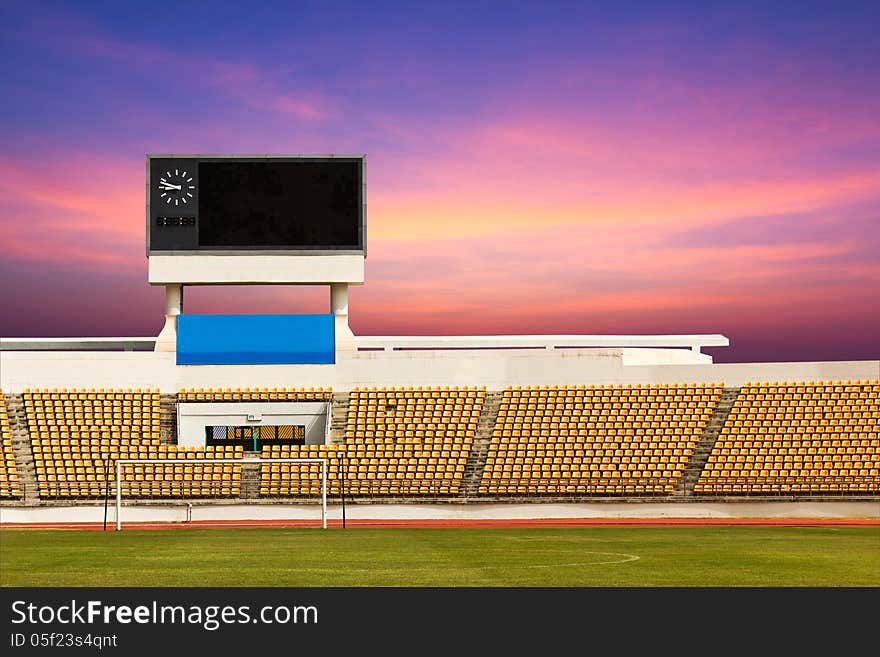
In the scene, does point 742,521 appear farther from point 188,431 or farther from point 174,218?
point 174,218

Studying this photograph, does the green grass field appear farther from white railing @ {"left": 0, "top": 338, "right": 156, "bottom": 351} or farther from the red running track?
white railing @ {"left": 0, "top": 338, "right": 156, "bottom": 351}

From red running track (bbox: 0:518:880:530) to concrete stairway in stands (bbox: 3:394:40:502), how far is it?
1.80 metres

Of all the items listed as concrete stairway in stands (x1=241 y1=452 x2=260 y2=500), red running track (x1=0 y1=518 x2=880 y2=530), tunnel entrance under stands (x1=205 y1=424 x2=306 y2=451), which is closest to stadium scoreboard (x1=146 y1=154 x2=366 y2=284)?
tunnel entrance under stands (x1=205 y1=424 x2=306 y2=451)

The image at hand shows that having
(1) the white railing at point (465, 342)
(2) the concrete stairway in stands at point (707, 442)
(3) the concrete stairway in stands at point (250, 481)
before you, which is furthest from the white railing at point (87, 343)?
(2) the concrete stairway in stands at point (707, 442)

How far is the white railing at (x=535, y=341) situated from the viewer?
1986 inches

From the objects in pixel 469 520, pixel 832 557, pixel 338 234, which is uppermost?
pixel 338 234

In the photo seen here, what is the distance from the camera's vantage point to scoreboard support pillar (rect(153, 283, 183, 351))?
4928 centimetres

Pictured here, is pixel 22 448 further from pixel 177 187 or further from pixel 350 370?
pixel 350 370

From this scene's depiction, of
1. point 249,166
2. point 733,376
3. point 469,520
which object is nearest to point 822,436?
point 733,376

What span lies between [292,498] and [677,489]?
14.3 m

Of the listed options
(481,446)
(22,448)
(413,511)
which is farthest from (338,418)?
(22,448)

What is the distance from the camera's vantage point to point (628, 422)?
45.1 metres

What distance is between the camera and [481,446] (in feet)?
147

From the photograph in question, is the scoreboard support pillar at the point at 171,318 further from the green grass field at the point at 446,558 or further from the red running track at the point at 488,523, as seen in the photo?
the green grass field at the point at 446,558
